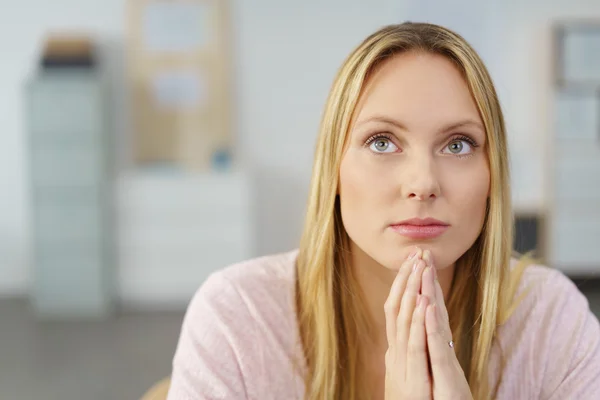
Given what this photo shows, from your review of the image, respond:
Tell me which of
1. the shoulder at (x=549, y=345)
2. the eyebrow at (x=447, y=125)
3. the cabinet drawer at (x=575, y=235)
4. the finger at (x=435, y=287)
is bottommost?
the cabinet drawer at (x=575, y=235)

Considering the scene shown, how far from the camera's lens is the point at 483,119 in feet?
3.96

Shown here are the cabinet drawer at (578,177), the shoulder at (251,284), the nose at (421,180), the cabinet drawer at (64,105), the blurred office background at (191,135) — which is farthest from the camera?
the cabinet drawer at (578,177)

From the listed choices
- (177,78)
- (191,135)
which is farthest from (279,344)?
(177,78)

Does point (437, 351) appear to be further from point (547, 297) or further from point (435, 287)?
point (547, 297)

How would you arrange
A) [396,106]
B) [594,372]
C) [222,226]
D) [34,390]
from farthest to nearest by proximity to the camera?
1. [222,226]
2. [34,390]
3. [594,372]
4. [396,106]

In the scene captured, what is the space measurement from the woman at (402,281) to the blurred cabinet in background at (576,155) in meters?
4.16

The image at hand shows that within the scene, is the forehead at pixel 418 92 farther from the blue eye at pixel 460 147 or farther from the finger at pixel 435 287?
the finger at pixel 435 287

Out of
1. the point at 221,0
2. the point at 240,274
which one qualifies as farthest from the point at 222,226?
Result: the point at 240,274

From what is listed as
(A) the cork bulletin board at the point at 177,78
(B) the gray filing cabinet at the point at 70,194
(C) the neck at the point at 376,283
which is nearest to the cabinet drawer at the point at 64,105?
(B) the gray filing cabinet at the point at 70,194

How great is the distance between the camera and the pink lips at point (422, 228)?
45.5 inches

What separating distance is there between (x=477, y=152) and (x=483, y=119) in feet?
0.17

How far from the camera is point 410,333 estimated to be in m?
1.17

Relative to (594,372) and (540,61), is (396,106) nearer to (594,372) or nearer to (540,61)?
(594,372)

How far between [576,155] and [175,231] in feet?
9.37
